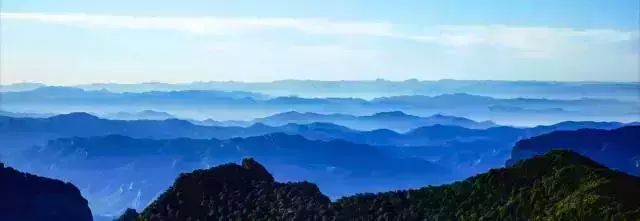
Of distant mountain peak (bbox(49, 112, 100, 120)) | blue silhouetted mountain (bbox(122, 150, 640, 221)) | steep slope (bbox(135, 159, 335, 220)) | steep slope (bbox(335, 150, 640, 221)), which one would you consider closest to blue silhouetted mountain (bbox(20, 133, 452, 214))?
distant mountain peak (bbox(49, 112, 100, 120))

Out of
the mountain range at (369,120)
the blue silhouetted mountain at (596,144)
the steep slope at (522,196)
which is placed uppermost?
the mountain range at (369,120)

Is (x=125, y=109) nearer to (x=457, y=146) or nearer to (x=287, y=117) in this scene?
(x=287, y=117)

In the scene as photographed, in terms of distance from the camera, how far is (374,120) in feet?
158

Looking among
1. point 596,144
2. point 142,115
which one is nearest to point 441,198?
point 596,144

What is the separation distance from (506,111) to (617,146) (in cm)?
738

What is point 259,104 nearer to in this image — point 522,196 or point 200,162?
point 200,162

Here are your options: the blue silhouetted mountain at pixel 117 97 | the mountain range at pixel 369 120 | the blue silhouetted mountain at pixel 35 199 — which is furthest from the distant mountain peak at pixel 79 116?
the blue silhouetted mountain at pixel 35 199

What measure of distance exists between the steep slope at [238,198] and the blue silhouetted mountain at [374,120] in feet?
118

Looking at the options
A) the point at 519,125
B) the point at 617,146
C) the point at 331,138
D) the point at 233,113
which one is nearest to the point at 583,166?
the point at 617,146

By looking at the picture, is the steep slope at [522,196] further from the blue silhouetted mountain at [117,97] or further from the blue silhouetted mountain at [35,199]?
the blue silhouetted mountain at [117,97]

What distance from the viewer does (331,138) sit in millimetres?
49562

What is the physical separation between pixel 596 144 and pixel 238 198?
25.7 meters

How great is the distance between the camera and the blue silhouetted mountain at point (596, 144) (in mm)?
32375

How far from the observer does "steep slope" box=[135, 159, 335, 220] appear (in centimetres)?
995
